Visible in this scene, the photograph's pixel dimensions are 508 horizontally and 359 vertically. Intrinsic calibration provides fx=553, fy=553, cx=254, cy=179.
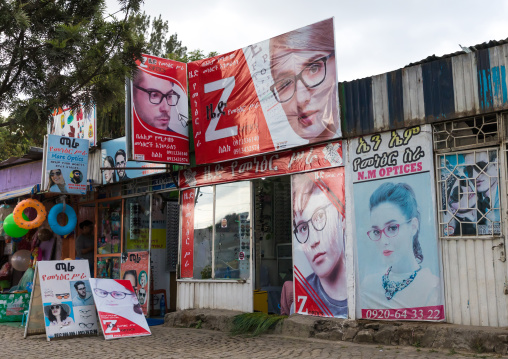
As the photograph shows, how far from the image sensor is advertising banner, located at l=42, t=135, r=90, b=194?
1245 cm

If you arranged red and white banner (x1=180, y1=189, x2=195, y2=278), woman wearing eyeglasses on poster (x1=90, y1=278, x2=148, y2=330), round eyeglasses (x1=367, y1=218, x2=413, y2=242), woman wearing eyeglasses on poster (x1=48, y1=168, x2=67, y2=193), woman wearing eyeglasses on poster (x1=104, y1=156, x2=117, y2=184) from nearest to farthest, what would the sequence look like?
round eyeglasses (x1=367, y1=218, x2=413, y2=242) → woman wearing eyeglasses on poster (x1=90, y1=278, x2=148, y2=330) → red and white banner (x1=180, y1=189, x2=195, y2=278) → woman wearing eyeglasses on poster (x1=48, y1=168, x2=67, y2=193) → woman wearing eyeglasses on poster (x1=104, y1=156, x2=117, y2=184)

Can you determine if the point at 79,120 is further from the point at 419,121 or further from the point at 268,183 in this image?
the point at 419,121

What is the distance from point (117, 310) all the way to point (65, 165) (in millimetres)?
4712

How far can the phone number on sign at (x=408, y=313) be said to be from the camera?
7605mm

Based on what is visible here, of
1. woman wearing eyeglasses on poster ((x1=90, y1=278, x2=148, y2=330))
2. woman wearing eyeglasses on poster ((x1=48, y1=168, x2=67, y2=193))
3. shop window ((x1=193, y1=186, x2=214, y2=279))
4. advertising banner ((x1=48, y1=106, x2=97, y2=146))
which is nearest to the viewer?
woman wearing eyeglasses on poster ((x1=90, y1=278, x2=148, y2=330))

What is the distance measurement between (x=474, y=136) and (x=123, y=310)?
628 cm

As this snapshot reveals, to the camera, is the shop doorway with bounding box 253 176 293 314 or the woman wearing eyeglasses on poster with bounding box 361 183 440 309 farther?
the shop doorway with bounding box 253 176 293 314

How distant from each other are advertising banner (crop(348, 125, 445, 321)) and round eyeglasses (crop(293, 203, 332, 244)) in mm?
673

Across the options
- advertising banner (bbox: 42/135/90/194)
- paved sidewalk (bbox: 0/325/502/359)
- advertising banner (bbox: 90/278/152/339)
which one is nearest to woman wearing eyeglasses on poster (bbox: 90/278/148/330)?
advertising banner (bbox: 90/278/152/339)

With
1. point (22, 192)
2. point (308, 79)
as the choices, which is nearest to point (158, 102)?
point (308, 79)

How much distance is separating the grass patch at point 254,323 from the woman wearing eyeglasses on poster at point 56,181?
5463mm

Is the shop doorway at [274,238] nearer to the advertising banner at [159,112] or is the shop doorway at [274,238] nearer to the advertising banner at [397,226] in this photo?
the advertising banner at [159,112]

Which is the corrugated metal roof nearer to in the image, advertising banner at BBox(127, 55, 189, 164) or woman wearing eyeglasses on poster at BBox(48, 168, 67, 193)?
woman wearing eyeglasses on poster at BBox(48, 168, 67, 193)

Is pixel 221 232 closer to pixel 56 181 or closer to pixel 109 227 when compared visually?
pixel 109 227
